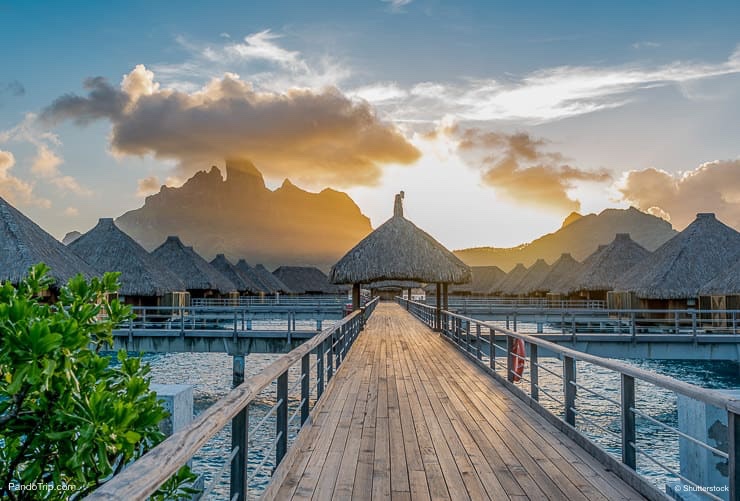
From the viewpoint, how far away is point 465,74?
1614 centimetres

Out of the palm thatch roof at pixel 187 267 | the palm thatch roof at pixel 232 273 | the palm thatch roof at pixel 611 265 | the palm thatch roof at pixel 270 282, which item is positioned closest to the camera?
the palm thatch roof at pixel 611 265

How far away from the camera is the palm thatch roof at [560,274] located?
39.7 meters

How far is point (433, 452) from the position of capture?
4695 millimetres

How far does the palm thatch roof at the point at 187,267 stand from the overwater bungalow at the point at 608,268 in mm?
23769

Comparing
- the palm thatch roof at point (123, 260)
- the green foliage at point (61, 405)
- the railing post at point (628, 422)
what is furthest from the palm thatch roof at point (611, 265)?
the green foliage at point (61, 405)

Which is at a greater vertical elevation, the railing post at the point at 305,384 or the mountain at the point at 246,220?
the mountain at the point at 246,220

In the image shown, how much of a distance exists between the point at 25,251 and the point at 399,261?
40.8ft

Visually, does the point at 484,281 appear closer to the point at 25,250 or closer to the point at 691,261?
the point at 691,261

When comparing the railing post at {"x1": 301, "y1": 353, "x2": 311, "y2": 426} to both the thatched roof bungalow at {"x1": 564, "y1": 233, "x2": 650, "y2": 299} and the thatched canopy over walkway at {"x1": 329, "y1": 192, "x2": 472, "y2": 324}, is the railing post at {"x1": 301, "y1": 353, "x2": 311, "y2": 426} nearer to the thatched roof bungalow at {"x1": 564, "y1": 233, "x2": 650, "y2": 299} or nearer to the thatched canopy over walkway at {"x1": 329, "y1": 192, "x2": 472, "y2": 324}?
the thatched canopy over walkway at {"x1": 329, "y1": 192, "x2": 472, "y2": 324}

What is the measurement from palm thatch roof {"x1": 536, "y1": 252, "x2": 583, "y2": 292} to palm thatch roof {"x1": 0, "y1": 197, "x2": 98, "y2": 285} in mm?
30018

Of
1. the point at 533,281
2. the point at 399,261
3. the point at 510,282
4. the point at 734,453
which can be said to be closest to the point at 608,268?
the point at 533,281

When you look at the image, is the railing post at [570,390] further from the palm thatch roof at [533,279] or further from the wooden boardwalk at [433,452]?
the palm thatch roof at [533,279]

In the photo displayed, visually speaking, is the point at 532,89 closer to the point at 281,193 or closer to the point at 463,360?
the point at 463,360

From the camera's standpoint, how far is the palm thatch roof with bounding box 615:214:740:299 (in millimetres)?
24953
